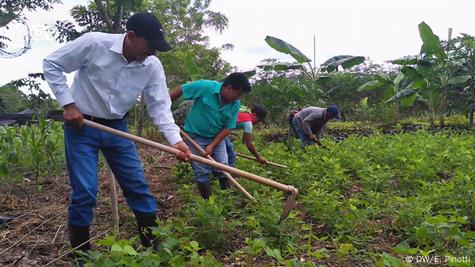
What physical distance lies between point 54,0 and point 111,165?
9.71 meters

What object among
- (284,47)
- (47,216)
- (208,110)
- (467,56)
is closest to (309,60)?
(284,47)

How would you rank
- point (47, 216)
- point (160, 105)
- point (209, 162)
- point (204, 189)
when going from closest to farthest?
point (209, 162) < point (160, 105) < point (47, 216) < point (204, 189)

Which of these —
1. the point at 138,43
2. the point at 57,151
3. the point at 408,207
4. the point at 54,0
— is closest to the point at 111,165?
the point at 138,43

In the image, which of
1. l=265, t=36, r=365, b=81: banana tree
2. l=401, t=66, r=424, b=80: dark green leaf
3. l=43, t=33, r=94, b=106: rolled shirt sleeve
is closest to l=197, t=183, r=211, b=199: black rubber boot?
l=43, t=33, r=94, b=106: rolled shirt sleeve

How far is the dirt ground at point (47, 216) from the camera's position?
3.26 meters

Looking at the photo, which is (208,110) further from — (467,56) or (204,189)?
(467,56)

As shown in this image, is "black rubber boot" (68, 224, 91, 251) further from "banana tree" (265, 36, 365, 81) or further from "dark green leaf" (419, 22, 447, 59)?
"dark green leaf" (419, 22, 447, 59)

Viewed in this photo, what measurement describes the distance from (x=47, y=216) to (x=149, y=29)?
228 centimetres

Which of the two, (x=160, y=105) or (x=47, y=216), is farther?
(x=47, y=216)

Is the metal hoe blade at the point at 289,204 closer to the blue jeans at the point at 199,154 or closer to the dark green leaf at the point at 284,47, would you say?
the blue jeans at the point at 199,154

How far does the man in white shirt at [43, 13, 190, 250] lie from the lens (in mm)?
2818

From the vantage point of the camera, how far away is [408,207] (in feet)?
11.1

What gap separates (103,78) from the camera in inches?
117

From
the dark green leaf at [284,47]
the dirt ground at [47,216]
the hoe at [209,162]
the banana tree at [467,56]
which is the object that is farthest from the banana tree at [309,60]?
the hoe at [209,162]
